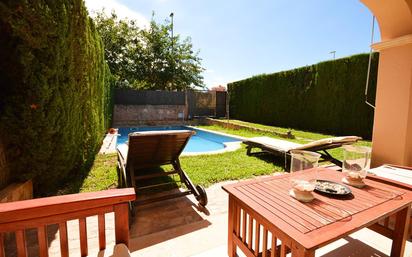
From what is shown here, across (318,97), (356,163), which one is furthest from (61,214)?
(318,97)

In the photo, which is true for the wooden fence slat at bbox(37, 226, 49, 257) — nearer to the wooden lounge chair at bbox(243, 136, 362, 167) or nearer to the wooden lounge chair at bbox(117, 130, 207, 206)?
the wooden lounge chair at bbox(117, 130, 207, 206)

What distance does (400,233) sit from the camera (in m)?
1.65

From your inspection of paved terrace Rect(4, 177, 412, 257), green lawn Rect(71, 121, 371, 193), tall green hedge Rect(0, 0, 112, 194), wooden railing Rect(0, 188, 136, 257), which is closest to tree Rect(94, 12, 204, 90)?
green lawn Rect(71, 121, 371, 193)

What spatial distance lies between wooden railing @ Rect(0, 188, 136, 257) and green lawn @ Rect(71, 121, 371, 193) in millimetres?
2187

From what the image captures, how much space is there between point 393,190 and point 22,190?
12.3ft

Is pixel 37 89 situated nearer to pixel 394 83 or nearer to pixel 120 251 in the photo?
pixel 120 251

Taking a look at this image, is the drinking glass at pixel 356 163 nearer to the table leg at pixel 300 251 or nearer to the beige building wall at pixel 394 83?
the table leg at pixel 300 251

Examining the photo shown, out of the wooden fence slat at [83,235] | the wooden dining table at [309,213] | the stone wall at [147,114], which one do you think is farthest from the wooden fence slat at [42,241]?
the stone wall at [147,114]

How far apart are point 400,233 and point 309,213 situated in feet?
3.60

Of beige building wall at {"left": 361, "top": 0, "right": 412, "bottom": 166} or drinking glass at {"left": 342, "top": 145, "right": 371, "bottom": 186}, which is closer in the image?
drinking glass at {"left": 342, "top": 145, "right": 371, "bottom": 186}

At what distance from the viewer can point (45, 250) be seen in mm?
1130

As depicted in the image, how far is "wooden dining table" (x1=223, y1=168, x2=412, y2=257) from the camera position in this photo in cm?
109

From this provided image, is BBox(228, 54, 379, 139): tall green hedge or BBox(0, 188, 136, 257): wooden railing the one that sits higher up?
BBox(228, 54, 379, 139): tall green hedge

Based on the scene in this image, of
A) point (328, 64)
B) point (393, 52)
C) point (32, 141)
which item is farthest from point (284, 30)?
point (32, 141)
